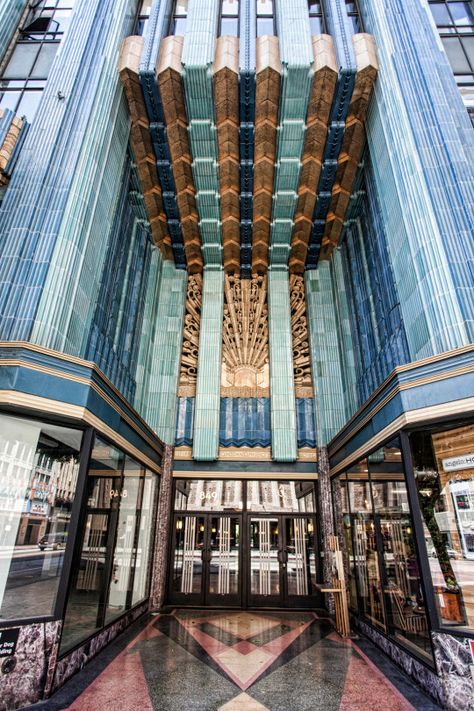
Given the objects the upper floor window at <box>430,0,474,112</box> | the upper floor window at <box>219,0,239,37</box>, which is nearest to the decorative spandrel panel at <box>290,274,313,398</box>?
the upper floor window at <box>430,0,474,112</box>

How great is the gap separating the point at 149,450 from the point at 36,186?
6.22 meters

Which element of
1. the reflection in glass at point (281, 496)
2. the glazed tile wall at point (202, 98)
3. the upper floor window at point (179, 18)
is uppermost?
the upper floor window at point (179, 18)

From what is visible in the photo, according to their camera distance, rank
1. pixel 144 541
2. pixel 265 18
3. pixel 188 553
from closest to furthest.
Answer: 1. pixel 144 541
2. pixel 188 553
3. pixel 265 18

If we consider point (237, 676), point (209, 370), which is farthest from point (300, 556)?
point (209, 370)

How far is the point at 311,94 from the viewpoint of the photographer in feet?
30.9

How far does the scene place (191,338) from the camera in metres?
12.7

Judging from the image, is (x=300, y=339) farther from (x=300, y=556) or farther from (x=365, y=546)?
(x=365, y=546)

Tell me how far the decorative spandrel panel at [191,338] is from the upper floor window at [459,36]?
29.3 ft

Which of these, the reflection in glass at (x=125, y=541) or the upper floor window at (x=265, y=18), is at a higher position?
the upper floor window at (x=265, y=18)

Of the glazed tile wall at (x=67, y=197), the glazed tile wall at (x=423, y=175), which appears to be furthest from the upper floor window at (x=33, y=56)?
the glazed tile wall at (x=423, y=175)

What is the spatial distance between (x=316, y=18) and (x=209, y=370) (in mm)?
10846

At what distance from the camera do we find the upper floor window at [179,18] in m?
10.6

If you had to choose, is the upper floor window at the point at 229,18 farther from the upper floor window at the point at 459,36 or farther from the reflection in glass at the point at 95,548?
the reflection in glass at the point at 95,548

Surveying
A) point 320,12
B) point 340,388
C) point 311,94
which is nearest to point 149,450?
point 340,388
